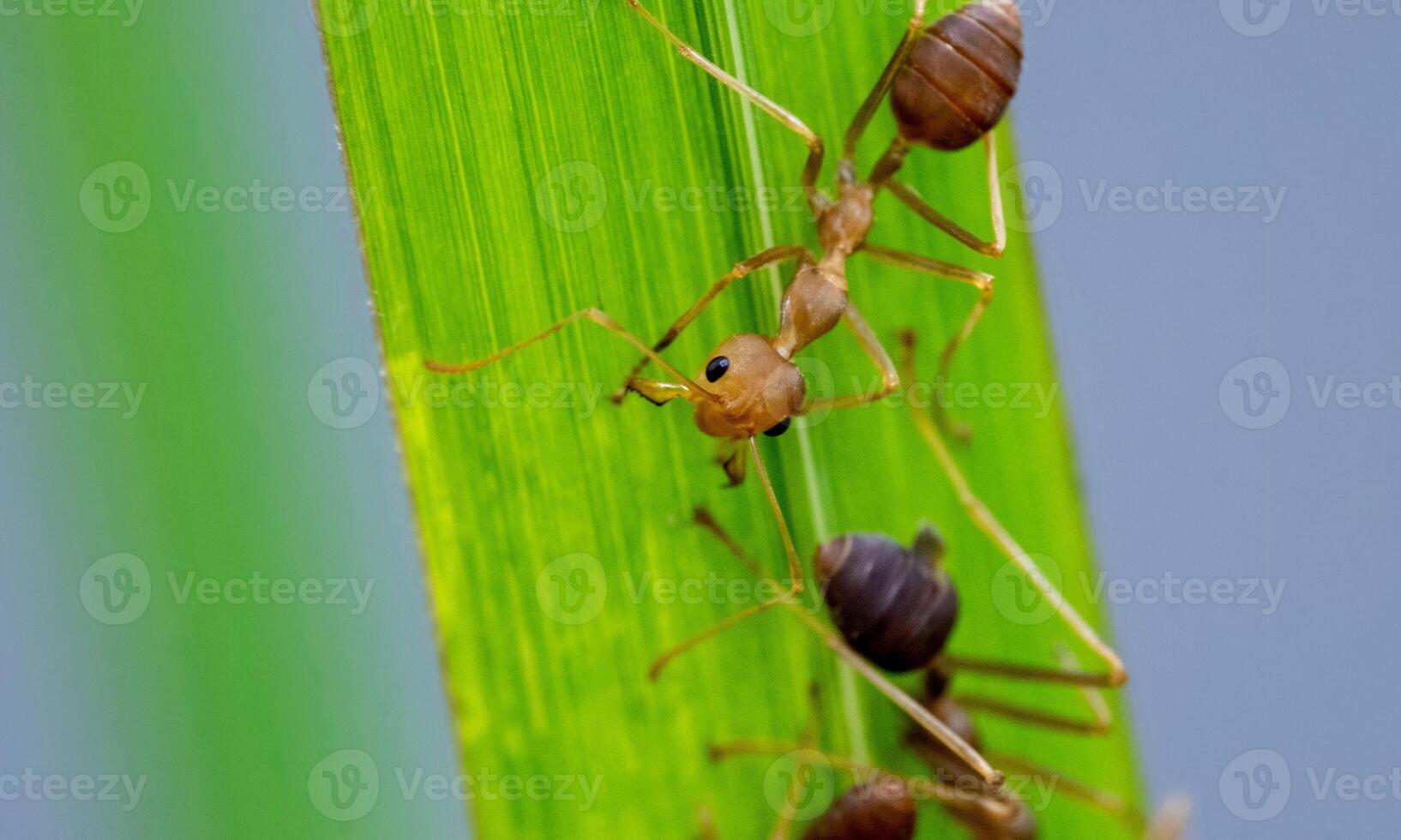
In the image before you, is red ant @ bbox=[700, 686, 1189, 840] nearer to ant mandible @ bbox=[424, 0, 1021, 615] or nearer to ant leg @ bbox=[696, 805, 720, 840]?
ant leg @ bbox=[696, 805, 720, 840]

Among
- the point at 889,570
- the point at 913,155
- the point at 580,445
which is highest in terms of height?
the point at 913,155

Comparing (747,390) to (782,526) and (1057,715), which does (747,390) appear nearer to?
(782,526)

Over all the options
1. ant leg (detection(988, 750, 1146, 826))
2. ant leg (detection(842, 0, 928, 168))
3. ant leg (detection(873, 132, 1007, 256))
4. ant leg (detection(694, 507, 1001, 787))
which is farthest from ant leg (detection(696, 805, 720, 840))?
ant leg (detection(842, 0, 928, 168))

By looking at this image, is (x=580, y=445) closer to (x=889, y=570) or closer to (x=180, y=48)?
(x=889, y=570)

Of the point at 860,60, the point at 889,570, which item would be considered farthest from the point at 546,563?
the point at 860,60

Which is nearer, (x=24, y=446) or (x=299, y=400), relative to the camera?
(x=299, y=400)

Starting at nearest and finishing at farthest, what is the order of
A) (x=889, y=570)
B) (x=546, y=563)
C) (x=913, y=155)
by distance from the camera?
(x=546, y=563)
(x=889, y=570)
(x=913, y=155)
